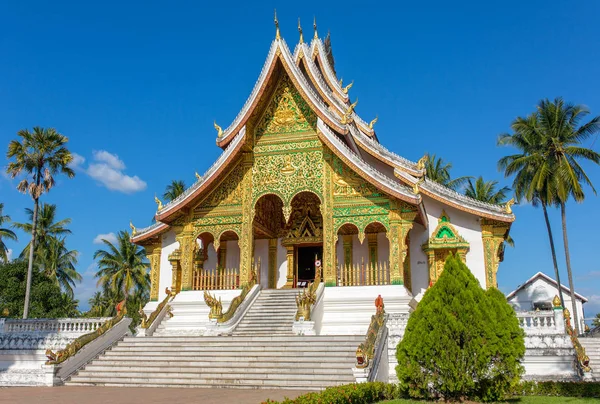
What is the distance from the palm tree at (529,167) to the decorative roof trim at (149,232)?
45.9 feet

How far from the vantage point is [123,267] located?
35625 millimetres

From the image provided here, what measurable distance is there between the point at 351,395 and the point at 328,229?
8.47m

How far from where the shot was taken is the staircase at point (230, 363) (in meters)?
10.2

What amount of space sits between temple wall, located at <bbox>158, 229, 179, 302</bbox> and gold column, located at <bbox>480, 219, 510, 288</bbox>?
378 inches

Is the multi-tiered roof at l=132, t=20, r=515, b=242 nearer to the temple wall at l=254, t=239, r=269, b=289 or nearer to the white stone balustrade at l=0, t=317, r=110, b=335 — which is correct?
the temple wall at l=254, t=239, r=269, b=289

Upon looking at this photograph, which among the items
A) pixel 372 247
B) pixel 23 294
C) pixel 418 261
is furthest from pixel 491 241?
pixel 23 294

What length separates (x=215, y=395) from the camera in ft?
29.2

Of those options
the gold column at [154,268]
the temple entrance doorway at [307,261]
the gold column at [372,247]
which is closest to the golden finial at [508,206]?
the gold column at [372,247]

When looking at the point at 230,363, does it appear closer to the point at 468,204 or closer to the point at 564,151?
the point at 468,204

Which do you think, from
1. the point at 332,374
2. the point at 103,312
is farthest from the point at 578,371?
the point at 103,312

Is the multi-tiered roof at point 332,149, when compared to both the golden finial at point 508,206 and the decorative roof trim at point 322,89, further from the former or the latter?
the decorative roof trim at point 322,89

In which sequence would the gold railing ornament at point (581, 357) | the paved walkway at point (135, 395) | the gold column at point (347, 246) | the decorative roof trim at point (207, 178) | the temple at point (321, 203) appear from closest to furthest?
1. the paved walkway at point (135, 395)
2. the gold railing ornament at point (581, 357)
3. the temple at point (321, 203)
4. the decorative roof trim at point (207, 178)
5. the gold column at point (347, 246)

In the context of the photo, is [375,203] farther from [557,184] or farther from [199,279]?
[557,184]

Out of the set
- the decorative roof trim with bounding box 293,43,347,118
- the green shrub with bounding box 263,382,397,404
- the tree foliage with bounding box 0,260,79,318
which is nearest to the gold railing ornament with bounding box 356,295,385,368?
the green shrub with bounding box 263,382,397,404
